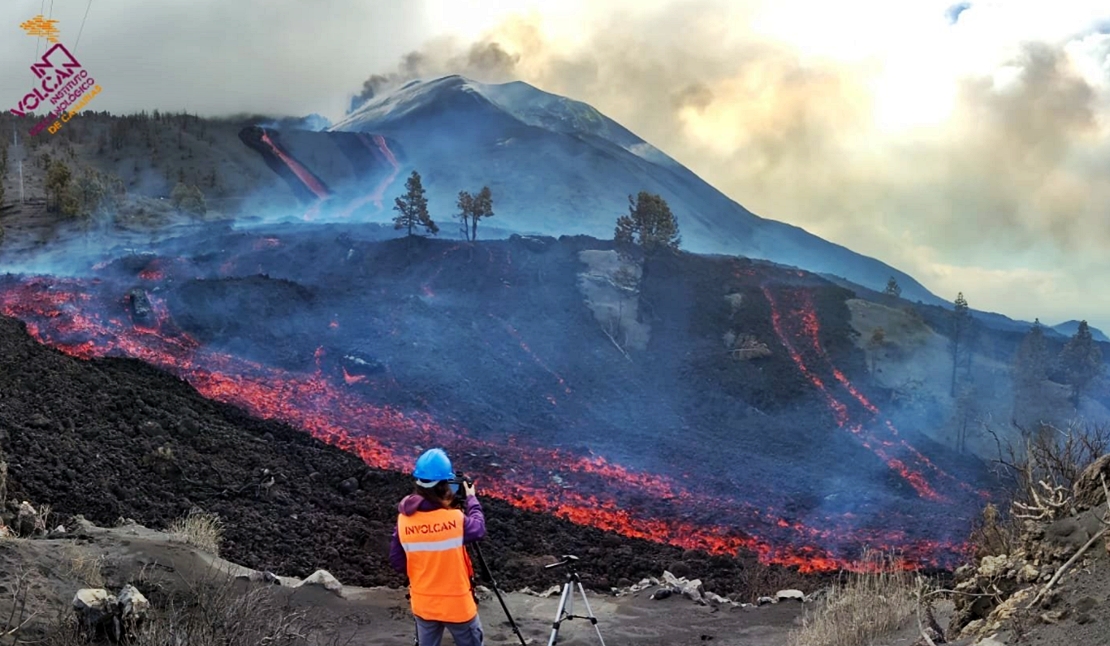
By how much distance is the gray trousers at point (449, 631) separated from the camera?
211 inches

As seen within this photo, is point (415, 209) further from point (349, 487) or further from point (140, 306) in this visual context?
point (349, 487)

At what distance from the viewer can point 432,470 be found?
16.6 feet

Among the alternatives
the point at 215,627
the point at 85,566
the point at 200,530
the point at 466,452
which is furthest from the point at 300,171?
the point at 215,627

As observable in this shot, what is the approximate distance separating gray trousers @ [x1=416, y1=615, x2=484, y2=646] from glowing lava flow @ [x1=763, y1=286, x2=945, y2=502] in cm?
2872

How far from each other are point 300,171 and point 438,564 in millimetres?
94112

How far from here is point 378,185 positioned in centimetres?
9250

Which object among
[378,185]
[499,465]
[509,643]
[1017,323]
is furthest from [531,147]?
[509,643]

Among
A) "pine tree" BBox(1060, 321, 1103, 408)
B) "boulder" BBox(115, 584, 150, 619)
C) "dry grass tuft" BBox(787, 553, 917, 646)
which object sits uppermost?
"pine tree" BBox(1060, 321, 1103, 408)

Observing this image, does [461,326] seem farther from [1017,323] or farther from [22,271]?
[1017,323]

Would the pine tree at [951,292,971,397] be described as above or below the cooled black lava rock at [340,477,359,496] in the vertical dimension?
above

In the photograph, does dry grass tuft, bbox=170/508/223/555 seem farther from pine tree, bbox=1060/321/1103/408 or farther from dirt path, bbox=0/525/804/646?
pine tree, bbox=1060/321/1103/408

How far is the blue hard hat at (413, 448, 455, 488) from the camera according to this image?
200 inches

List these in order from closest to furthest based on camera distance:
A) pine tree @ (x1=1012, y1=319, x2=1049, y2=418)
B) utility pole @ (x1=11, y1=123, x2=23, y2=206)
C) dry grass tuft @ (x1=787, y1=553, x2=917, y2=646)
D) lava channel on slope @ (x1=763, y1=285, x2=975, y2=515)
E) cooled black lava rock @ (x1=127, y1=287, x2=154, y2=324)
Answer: dry grass tuft @ (x1=787, y1=553, x2=917, y2=646) < cooled black lava rock @ (x1=127, y1=287, x2=154, y2=324) < lava channel on slope @ (x1=763, y1=285, x2=975, y2=515) < pine tree @ (x1=1012, y1=319, x2=1049, y2=418) < utility pole @ (x1=11, y1=123, x2=23, y2=206)

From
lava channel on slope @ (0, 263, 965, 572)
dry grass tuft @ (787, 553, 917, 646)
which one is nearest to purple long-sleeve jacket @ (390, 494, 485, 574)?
dry grass tuft @ (787, 553, 917, 646)
